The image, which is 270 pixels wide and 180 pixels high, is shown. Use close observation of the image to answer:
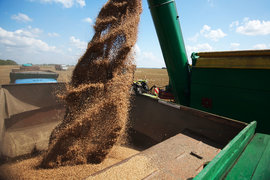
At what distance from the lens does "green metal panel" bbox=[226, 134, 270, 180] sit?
99cm

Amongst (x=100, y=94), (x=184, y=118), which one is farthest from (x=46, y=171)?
(x=184, y=118)

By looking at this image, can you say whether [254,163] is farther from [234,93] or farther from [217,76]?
[217,76]

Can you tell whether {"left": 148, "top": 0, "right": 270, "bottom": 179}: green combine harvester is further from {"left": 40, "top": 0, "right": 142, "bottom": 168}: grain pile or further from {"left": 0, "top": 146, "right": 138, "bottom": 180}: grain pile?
{"left": 0, "top": 146, "right": 138, "bottom": 180}: grain pile

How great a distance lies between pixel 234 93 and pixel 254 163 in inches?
62.3

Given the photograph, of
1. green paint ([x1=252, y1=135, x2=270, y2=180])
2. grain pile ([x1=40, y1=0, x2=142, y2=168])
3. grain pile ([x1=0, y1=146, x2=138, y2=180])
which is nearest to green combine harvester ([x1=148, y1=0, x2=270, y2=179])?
grain pile ([x1=40, y1=0, x2=142, y2=168])

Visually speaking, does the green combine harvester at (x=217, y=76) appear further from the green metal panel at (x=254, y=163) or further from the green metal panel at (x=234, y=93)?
the green metal panel at (x=254, y=163)

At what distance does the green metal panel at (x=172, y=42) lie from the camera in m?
2.41

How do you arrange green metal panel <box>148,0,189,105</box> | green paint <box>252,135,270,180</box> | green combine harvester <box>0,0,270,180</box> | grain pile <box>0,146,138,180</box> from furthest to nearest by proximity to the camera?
green metal panel <box>148,0,189,105</box> → grain pile <box>0,146,138,180</box> → green combine harvester <box>0,0,270,180</box> → green paint <box>252,135,270,180</box>

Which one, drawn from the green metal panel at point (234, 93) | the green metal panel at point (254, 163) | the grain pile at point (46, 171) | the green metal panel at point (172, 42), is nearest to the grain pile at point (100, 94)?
the grain pile at point (46, 171)

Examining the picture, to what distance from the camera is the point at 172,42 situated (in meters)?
2.58

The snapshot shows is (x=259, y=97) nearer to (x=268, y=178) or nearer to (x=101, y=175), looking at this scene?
(x=268, y=178)

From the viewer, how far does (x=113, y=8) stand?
2.46 metres

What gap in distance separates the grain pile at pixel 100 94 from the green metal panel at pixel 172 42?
1.14ft

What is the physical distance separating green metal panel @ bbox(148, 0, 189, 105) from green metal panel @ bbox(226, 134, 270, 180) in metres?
1.68
